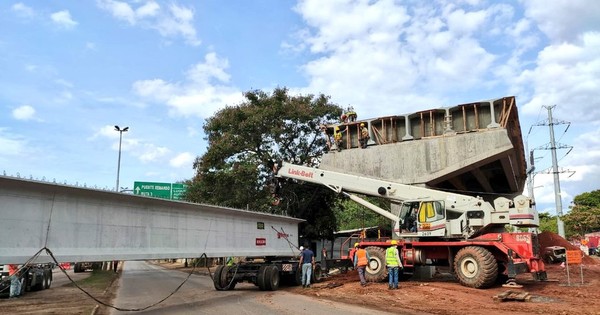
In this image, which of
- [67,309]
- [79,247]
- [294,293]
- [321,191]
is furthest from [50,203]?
[321,191]

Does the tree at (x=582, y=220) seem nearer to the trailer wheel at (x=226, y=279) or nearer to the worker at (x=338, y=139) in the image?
the worker at (x=338, y=139)

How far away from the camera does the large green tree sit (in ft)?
94.8

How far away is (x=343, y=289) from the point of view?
55.8ft

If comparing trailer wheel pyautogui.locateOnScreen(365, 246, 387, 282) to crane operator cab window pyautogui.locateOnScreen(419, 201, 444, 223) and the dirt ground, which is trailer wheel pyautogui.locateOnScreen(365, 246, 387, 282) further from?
crane operator cab window pyautogui.locateOnScreen(419, 201, 444, 223)

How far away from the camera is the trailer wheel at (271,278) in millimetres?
17719

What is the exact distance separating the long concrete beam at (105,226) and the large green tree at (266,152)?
12.0 metres

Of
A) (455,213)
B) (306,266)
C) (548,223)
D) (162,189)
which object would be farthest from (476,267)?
(548,223)

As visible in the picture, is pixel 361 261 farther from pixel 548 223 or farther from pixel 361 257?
pixel 548 223

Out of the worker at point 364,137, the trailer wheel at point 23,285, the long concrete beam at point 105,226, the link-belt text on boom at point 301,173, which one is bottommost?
the trailer wheel at point 23,285

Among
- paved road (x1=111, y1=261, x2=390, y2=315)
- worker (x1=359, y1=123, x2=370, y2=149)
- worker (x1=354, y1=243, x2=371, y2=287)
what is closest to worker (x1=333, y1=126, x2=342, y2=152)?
worker (x1=359, y1=123, x2=370, y2=149)

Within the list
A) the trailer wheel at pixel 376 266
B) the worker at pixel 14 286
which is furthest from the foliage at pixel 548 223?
the worker at pixel 14 286

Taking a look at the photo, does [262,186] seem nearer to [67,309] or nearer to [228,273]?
[228,273]

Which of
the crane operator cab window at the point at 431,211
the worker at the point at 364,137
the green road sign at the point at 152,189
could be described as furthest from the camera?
the green road sign at the point at 152,189

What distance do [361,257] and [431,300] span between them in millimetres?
4593
